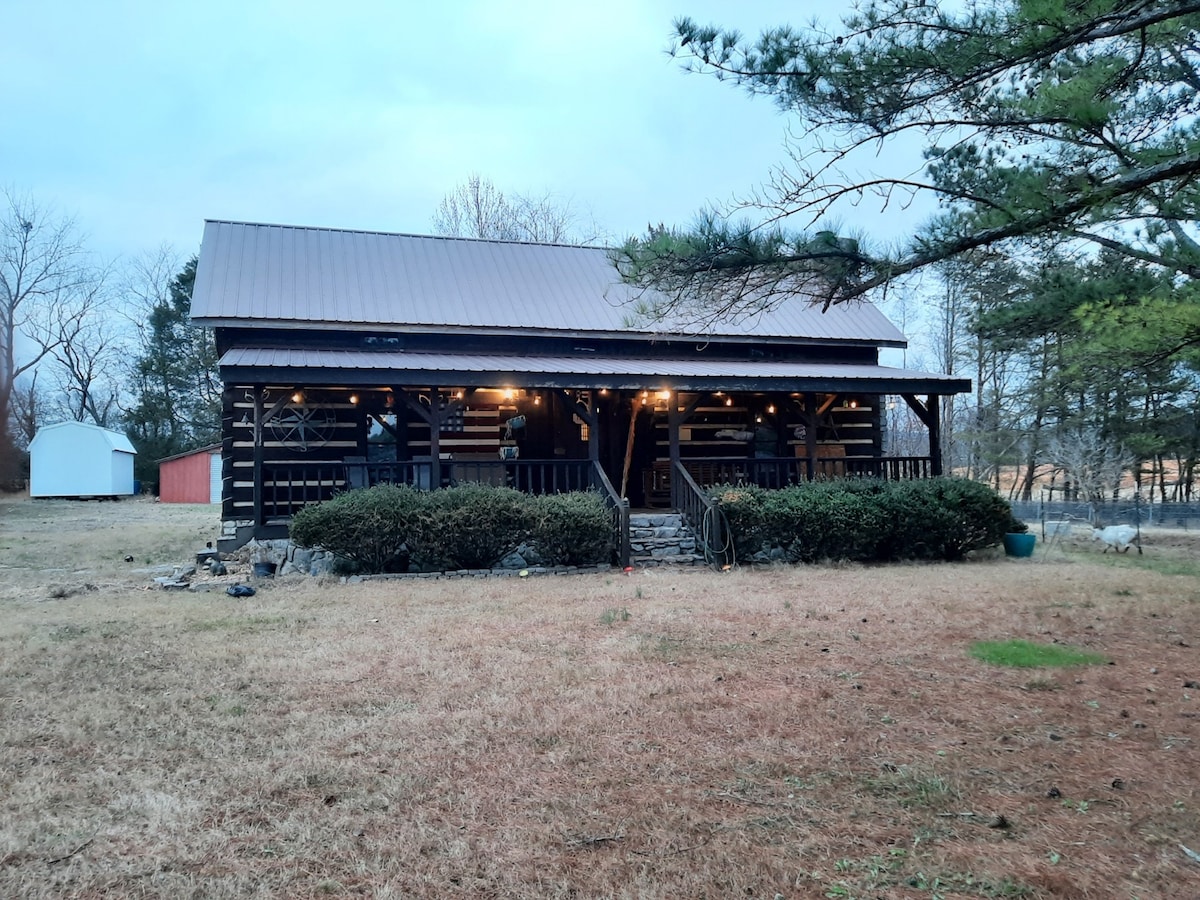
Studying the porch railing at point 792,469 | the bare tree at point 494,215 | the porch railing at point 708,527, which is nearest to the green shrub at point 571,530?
the porch railing at point 708,527

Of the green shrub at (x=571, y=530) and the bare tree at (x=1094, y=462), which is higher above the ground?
the bare tree at (x=1094, y=462)

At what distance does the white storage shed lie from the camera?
31828mm

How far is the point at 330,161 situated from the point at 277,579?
1868 inches

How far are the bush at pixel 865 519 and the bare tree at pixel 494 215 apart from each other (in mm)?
21457

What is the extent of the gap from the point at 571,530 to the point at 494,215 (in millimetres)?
22591

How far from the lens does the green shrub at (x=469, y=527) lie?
10.6 meters

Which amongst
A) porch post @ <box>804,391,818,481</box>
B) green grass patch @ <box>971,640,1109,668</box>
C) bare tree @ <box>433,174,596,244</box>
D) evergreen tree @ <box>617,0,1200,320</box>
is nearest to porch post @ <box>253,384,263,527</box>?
evergreen tree @ <box>617,0,1200,320</box>

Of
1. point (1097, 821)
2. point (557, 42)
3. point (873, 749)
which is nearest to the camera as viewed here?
point (1097, 821)

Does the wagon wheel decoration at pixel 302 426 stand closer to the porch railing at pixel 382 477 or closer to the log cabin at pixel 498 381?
the log cabin at pixel 498 381

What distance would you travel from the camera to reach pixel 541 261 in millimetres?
17828

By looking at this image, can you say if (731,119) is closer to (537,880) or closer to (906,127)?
(906,127)

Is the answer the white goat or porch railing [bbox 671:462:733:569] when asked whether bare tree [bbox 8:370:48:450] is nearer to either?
porch railing [bbox 671:462:733:569]

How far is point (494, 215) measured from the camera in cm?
3062

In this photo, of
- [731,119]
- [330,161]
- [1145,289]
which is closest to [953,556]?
[1145,289]
